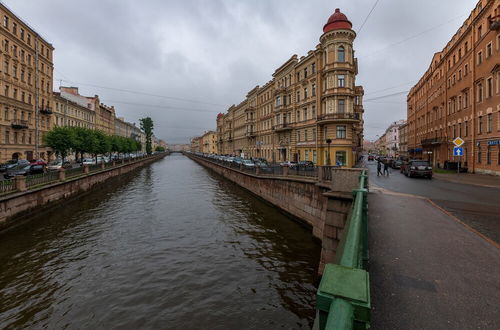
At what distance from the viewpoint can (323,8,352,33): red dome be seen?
32.4 m

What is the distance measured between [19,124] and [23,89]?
6.44 metres

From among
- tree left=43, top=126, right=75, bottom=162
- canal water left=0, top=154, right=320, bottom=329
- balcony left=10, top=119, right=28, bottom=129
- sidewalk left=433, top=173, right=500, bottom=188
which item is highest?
balcony left=10, top=119, right=28, bottom=129

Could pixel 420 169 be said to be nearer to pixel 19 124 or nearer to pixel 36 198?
pixel 36 198

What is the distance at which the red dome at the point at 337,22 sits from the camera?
32438 mm

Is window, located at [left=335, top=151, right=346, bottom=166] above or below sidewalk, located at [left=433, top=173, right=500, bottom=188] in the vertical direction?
above

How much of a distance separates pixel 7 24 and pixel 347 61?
4765cm

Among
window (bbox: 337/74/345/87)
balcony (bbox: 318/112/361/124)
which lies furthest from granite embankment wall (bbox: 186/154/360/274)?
window (bbox: 337/74/345/87)

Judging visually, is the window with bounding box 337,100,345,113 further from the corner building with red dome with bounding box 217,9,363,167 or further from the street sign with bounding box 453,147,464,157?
the street sign with bounding box 453,147,464,157

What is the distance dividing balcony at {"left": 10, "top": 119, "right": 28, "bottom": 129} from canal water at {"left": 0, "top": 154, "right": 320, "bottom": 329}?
30.8 metres

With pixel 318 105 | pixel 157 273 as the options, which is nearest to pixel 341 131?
pixel 318 105

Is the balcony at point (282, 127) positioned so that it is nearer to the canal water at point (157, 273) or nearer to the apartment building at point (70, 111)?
the canal water at point (157, 273)

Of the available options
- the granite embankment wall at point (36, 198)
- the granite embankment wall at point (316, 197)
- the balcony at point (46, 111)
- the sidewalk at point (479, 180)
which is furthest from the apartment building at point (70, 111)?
the sidewalk at point (479, 180)

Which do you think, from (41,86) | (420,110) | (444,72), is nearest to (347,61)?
(444,72)

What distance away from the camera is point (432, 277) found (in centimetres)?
392
